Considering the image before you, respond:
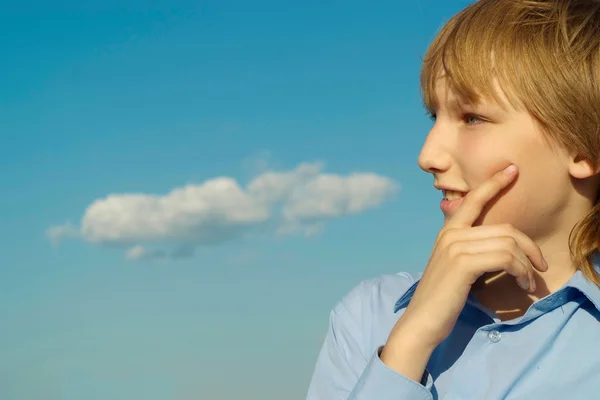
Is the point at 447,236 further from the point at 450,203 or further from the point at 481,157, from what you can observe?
the point at 481,157

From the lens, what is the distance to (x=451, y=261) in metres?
2.57

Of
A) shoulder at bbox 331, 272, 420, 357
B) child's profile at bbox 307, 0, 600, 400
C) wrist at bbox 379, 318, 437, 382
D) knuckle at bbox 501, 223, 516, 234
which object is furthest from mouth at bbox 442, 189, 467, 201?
wrist at bbox 379, 318, 437, 382

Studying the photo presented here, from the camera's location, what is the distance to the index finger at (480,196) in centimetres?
259

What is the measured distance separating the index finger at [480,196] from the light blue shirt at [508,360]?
0.38 m

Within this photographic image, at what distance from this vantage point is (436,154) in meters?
2.74

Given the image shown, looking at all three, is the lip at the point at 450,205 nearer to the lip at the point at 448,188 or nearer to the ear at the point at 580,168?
the lip at the point at 448,188

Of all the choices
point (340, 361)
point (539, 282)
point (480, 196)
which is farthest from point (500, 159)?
point (340, 361)

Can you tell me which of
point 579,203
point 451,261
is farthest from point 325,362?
point 579,203

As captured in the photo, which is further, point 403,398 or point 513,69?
point 513,69

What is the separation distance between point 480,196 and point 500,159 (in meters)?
0.16

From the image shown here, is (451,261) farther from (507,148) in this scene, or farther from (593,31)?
(593,31)

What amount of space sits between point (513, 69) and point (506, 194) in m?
0.47

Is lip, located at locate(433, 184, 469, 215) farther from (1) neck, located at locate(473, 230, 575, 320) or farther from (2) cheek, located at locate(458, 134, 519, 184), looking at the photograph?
(1) neck, located at locate(473, 230, 575, 320)

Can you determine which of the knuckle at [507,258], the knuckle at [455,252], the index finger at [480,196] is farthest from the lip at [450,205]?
the knuckle at [507,258]
